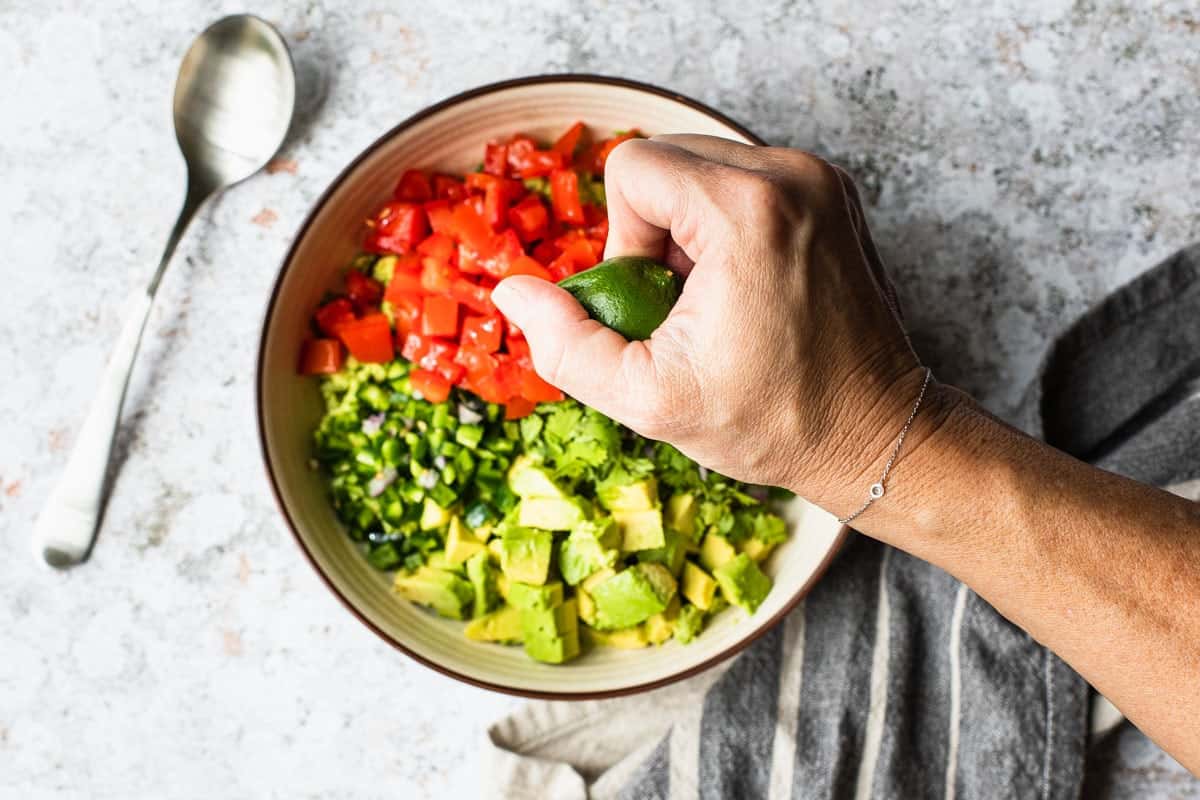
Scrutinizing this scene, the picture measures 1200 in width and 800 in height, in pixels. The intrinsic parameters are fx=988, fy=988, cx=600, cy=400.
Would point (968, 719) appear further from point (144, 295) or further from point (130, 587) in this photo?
point (144, 295)

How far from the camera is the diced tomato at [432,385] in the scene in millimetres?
1658

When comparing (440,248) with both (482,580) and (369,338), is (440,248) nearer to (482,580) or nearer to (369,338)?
(369,338)

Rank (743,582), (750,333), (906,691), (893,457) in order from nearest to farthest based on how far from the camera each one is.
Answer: (750,333)
(893,457)
(743,582)
(906,691)

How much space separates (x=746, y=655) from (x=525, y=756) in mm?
445

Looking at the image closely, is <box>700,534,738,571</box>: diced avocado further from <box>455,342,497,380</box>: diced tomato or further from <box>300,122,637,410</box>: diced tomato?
<box>455,342,497,380</box>: diced tomato

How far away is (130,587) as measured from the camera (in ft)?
6.09

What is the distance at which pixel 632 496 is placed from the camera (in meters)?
1.62

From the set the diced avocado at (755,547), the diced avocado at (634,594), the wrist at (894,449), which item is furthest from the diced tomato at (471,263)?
the wrist at (894,449)

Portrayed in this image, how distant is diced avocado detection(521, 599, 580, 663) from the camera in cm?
163

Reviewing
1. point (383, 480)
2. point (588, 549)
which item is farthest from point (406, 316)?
point (588, 549)

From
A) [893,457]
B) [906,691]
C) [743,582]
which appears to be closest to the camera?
[893,457]

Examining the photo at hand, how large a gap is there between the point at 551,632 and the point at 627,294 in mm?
667

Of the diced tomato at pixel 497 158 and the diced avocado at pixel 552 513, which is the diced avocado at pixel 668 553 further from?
the diced tomato at pixel 497 158

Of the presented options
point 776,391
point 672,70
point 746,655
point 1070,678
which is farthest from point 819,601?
point 672,70
